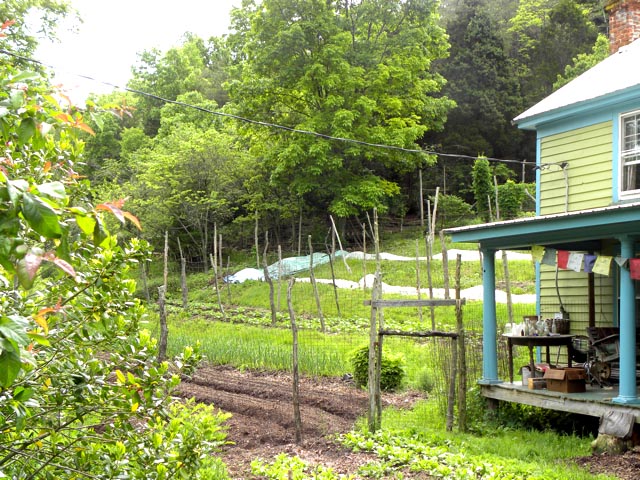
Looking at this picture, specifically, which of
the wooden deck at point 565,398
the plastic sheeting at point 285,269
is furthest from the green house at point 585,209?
the plastic sheeting at point 285,269

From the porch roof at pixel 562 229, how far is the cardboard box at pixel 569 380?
6.11 ft

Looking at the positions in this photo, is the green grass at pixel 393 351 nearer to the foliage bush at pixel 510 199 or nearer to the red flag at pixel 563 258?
the red flag at pixel 563 258

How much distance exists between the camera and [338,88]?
3378cm

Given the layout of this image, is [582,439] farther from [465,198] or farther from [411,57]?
[465,198]

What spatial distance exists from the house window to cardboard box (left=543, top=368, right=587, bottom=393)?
11.2 feet

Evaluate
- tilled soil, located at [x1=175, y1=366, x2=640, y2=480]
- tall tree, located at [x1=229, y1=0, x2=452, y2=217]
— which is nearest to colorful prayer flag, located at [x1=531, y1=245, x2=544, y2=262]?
tilled soil, located at [x1=175, y1=366, x2=640, y2=480]

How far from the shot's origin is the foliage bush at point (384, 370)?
1302 centimetres

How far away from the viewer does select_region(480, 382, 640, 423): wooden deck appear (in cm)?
939

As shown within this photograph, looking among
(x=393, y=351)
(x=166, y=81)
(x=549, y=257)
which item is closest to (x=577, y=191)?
(x=549, y=257)

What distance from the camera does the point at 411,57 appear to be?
113 ft

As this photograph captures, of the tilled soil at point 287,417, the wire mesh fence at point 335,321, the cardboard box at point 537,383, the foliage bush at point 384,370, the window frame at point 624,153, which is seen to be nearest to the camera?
the tilled soil at point 287,417

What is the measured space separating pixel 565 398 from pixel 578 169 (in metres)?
4.75

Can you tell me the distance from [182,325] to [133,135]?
28633mm

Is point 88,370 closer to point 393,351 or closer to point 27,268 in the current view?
point 27,268
